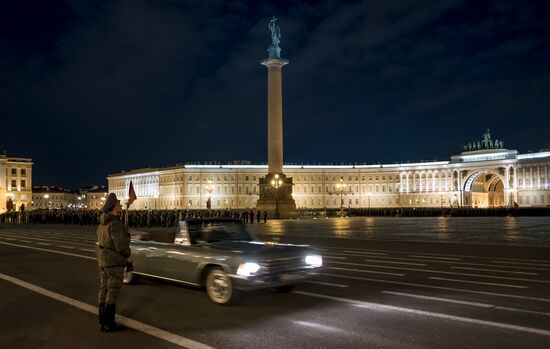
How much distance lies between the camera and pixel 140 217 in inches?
1953

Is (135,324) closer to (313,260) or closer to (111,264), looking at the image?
(111,264)

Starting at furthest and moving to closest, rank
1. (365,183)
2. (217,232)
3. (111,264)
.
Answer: (365,183), (217,232), (111,264)

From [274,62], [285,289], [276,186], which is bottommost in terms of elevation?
[285,289]

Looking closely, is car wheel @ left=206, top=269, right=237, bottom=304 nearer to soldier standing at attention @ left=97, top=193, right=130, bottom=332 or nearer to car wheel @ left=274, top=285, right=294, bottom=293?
car wheel @ left=274, top=285, right=294, bottom=293

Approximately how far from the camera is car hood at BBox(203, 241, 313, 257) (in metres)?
10.2

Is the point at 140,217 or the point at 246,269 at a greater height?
the point at 140,217

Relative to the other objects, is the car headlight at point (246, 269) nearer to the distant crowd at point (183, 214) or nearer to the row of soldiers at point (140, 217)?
the row of soldiers at point (140, 217)

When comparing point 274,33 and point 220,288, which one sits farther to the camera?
point 274,33

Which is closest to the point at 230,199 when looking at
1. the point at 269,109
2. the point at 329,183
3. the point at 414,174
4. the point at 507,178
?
the point at 329,183

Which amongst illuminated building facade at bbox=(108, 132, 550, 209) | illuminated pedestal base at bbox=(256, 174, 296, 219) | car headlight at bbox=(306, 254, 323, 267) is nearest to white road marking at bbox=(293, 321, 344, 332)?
car headlight at bbox=(306, 254, 323, 267)

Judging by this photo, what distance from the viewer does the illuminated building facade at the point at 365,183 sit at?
477 ft

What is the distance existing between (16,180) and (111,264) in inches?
4997

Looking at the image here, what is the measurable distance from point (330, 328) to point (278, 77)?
54.6 m

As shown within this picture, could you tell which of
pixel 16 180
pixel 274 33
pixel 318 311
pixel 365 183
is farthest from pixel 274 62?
pixel 365 183
